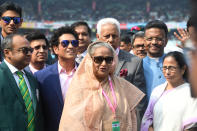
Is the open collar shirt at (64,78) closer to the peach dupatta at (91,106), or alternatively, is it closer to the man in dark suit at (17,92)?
the man in dark suit at (17,92)

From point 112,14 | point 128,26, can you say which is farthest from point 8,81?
point 112,14

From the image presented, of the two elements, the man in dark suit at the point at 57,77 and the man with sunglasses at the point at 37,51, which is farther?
the man with sunglasses at the point at 37,51

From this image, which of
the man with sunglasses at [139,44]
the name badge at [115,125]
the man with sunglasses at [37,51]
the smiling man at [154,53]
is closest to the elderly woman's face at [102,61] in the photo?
the name badge at [115,125]

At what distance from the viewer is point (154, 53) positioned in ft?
13.4

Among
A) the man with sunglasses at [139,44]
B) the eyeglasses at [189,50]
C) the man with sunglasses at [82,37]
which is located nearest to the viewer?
the eyeglasses at [189,50]

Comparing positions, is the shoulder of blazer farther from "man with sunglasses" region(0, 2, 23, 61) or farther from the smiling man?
"man with sunglasses" region(0, 2, 23, 61)

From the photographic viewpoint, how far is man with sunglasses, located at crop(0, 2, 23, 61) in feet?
14.2

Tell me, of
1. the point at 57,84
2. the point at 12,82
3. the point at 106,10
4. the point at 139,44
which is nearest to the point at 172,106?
the point at 57,84

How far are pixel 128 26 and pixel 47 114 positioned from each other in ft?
72.9

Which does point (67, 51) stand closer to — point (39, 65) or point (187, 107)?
point (39, 65)

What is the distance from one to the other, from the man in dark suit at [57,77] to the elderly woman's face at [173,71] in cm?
108

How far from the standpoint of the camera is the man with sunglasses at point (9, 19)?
4.33m

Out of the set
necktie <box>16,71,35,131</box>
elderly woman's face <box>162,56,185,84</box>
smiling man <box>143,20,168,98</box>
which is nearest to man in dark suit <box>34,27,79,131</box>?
necktie <box>16,71,35,131</box>

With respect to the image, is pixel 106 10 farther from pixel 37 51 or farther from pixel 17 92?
pixel 17 92
